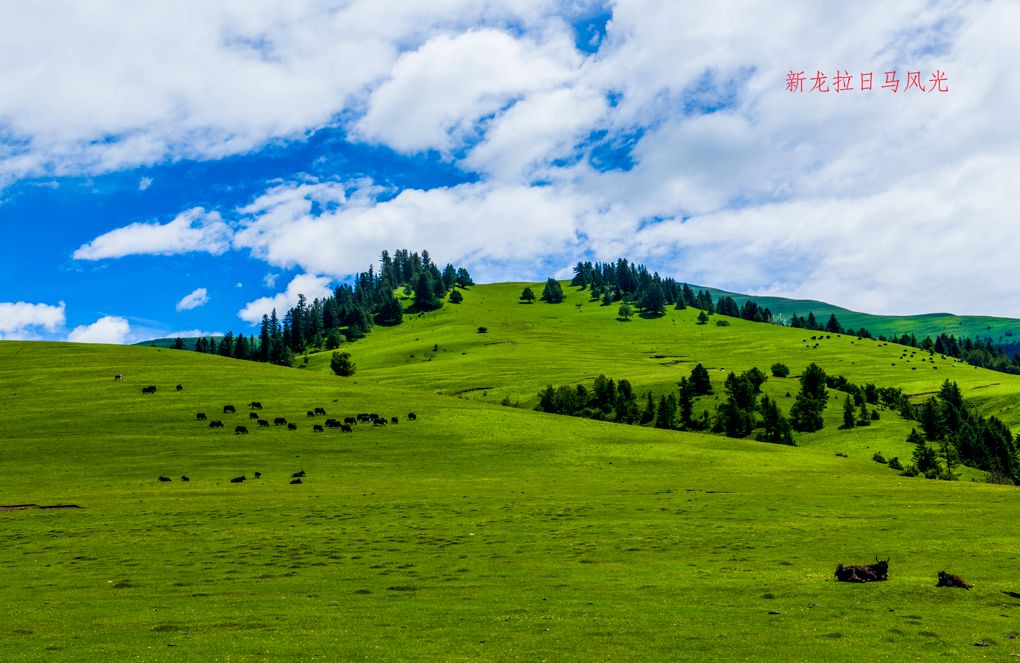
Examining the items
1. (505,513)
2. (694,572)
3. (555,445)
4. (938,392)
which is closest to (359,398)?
(555,445)

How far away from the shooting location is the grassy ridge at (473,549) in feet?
62.8

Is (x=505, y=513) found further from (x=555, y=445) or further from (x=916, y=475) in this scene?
(x=916, y=475)

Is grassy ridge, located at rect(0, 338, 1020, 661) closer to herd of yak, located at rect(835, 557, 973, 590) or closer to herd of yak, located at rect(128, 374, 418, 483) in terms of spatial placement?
herd of yak, located at rect(835, 557, 973, 590)

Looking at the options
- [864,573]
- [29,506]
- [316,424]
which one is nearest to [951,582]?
[864,573]

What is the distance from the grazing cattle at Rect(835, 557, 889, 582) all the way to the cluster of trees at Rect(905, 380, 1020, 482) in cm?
8099

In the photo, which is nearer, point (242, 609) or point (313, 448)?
point (242, 609)

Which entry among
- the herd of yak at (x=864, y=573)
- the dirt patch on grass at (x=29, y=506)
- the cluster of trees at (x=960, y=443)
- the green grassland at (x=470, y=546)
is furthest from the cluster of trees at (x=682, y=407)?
the herd of yak at (x=864, y=573)

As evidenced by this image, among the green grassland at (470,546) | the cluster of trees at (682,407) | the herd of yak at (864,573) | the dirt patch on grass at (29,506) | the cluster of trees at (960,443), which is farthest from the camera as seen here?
the cluster of trees at (682,407)

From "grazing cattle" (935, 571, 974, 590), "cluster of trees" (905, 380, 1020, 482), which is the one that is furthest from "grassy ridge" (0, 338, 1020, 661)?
"cluster of trees" (905, 380, 1020, 482)

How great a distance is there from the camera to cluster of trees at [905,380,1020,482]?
4434 inches

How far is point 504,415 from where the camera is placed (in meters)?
106

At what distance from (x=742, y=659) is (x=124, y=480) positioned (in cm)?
6460

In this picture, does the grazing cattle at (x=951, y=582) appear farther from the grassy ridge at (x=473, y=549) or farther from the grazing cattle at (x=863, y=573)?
the grazing cattle at (x=863, y=573)

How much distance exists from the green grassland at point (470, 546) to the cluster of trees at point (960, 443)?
1742 inches
